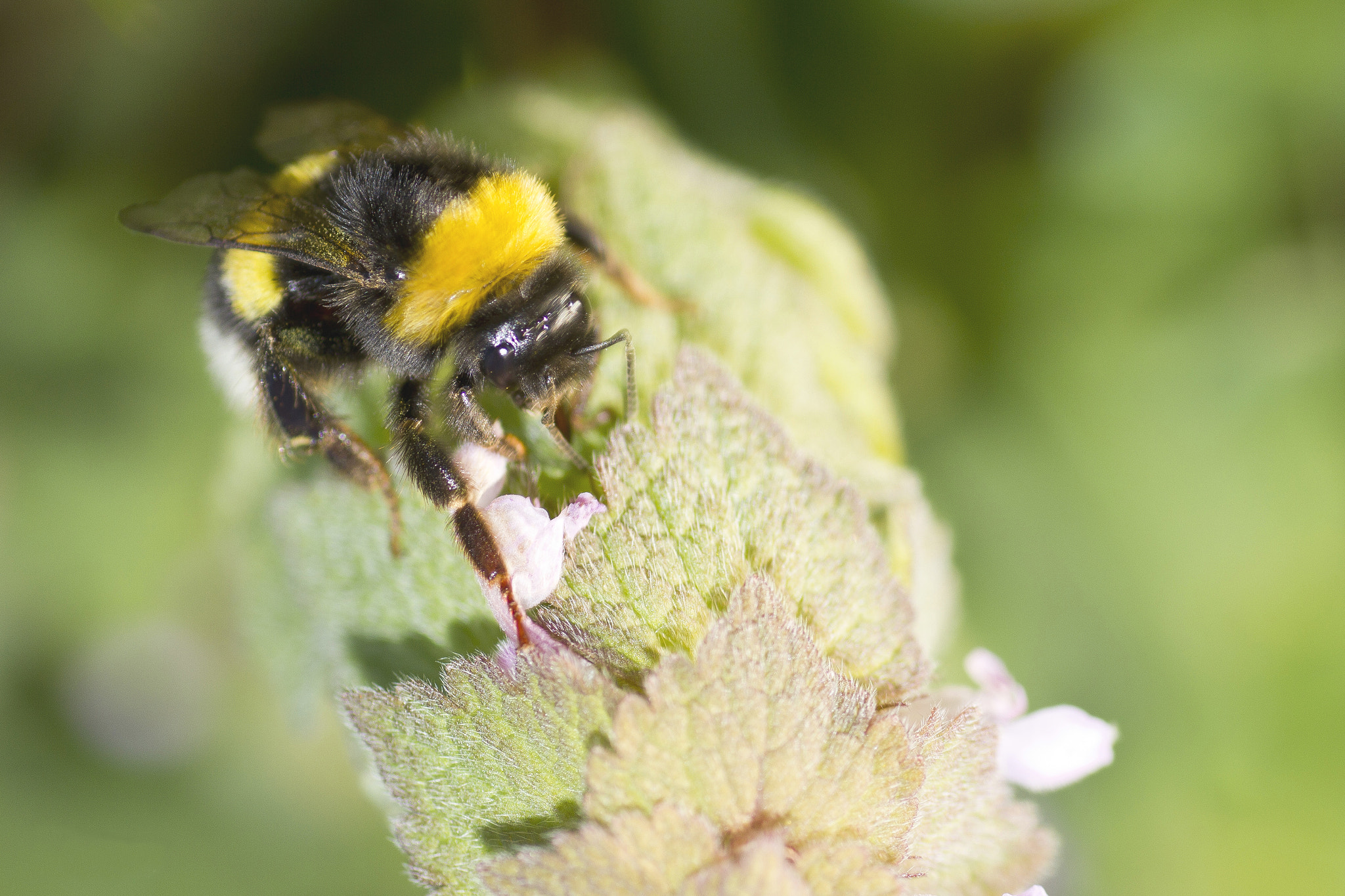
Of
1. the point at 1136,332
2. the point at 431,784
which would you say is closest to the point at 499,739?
the point at 431,784

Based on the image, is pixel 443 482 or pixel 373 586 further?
pixel 373 586

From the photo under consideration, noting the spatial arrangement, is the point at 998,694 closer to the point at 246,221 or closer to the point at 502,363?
the point at 502,363

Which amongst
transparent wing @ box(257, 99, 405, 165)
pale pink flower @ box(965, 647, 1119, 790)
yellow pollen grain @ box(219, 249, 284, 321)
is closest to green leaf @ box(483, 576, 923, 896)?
pale pink flower @ box(965, 647, 1119, 790)

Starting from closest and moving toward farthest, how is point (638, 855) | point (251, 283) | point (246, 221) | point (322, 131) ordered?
1. point (638, 855)
2. point (246, 221)
3. point (251, 283)
4. point (322, 131)

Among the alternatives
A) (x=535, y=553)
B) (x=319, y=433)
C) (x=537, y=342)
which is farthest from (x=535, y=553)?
(x=319, y=433)

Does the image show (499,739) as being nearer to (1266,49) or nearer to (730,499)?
(730,499)

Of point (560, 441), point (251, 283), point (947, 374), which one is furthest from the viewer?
point (947, 374)

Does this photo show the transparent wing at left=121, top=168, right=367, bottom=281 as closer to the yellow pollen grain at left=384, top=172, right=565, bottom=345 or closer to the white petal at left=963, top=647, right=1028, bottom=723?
the yellow pollen grain at left=384, top=172, right=565, bottom=345
